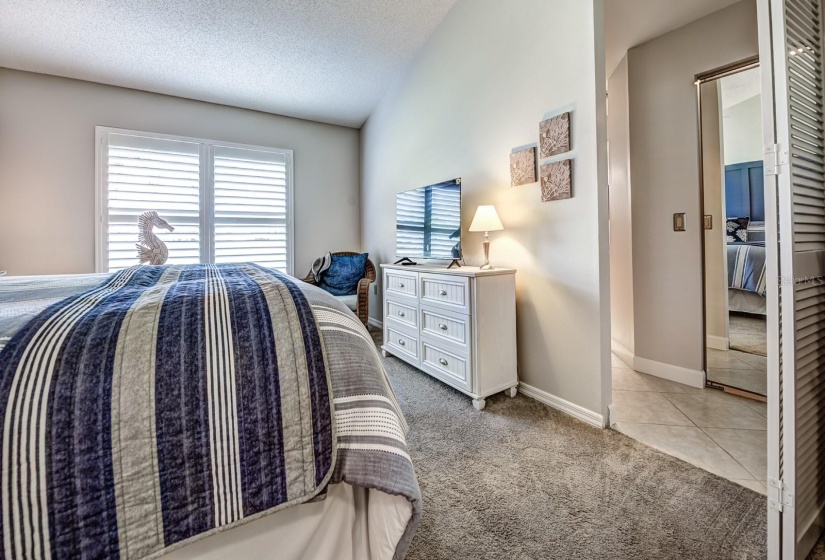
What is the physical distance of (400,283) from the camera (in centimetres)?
281

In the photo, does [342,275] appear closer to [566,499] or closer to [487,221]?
[487,221]

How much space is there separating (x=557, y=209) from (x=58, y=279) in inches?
97.5

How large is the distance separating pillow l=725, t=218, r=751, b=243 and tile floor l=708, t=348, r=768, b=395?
739 millimetres

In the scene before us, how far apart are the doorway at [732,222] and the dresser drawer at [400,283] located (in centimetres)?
201

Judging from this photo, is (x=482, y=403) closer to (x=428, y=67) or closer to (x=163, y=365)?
(x=163, y=365)

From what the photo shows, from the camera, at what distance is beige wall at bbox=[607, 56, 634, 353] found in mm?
2654

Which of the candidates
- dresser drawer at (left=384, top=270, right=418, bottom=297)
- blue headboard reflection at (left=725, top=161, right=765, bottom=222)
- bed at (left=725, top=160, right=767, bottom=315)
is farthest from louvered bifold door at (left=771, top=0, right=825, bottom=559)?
dresser drawer at (left=384, top=270, right=418, bottom=297)

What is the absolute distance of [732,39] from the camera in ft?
6.96

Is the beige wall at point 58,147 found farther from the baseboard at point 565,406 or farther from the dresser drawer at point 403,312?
the baseboard at point 565,406

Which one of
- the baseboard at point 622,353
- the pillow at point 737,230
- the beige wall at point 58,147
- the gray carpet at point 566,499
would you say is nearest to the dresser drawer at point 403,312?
the gray carpet at point 566,499

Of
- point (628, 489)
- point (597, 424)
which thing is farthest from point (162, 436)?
point (597, 424)

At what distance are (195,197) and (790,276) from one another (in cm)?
460

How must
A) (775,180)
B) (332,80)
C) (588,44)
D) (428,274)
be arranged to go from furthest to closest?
(332,80) < (428,274) < (588,44) < (775,180)

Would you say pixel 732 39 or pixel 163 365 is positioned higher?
pixel 732 39
